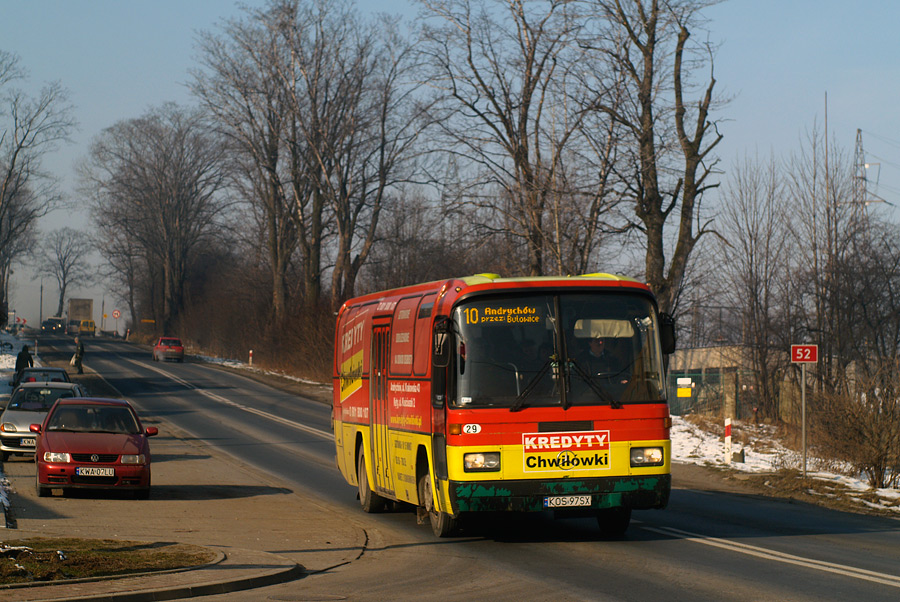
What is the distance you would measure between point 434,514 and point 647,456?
271 cm

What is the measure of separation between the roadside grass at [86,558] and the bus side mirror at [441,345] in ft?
9.84

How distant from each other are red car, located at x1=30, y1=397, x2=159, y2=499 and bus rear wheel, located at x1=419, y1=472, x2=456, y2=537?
584 cm

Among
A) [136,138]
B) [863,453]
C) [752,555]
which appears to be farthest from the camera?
[136,138]

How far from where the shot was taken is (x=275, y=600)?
8.45 metres

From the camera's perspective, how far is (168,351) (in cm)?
6581

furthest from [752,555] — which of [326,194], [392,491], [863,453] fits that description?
[326,194]

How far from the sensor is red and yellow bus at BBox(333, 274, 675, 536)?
10711mm

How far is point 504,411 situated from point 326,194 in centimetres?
4281

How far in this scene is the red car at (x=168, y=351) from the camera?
65750mm

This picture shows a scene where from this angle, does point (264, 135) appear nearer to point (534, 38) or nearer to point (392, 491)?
point (534, 38)

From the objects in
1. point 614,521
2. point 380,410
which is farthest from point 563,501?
point 380,410

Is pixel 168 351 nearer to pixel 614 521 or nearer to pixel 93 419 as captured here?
pixel 93 419

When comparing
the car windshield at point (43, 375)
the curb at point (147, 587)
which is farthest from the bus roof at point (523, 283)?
the car windshield at point (43, 375)

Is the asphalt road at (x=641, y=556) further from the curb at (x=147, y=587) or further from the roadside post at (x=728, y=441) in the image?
the roadside post at (x=728, y=441)
